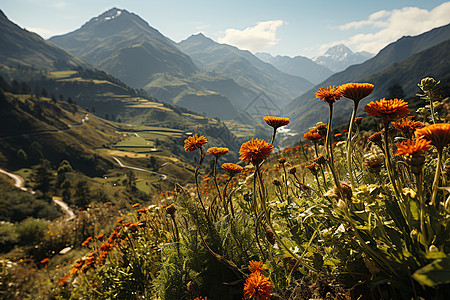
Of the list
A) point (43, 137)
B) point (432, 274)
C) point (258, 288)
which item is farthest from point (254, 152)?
point (43, 137)

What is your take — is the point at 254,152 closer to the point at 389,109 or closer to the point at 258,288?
the point at 389,109

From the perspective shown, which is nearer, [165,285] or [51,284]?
[165,285]

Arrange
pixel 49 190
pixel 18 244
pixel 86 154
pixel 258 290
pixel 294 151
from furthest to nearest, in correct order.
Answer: pixel 86 154
pixel 49 190
pixel 18 244
pixel 294 151
pixel 258 290

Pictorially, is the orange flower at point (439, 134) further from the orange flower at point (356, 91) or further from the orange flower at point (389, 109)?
the orange flower at point (356, 91)

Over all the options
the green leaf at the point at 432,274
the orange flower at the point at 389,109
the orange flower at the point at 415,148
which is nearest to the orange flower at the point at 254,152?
the orange flower at the point at 389,109

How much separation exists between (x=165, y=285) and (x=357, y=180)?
2666 mm

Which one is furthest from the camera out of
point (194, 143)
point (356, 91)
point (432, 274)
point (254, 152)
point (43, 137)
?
point (43, 137)

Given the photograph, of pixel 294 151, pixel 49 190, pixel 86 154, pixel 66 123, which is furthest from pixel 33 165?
pixel 294 151

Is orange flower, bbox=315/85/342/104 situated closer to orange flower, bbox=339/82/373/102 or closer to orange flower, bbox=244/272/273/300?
orange flower, bbox=339/82/373/102

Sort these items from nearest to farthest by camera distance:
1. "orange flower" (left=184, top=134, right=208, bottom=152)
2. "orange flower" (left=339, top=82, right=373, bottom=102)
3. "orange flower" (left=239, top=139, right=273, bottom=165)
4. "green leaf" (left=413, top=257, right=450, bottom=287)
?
"green leaf" (left=413, top=257, right=450, bottom=287) → "orange flower" (left=339, top=82, right=373, bottom=102) → "orange flower" (left=239, top=139, right=273, bottom=165) → "orange flower" (left=184, top=134, right=208, bottom=152)

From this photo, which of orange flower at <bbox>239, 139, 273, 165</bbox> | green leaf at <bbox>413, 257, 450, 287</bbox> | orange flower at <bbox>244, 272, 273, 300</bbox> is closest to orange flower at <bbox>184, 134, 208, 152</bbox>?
orange flower at <bbox>239, 139, 273, 165</bbox>

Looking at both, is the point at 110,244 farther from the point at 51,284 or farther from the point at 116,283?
the point at 51,284

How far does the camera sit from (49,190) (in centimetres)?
9888

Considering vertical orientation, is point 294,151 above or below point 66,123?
above
